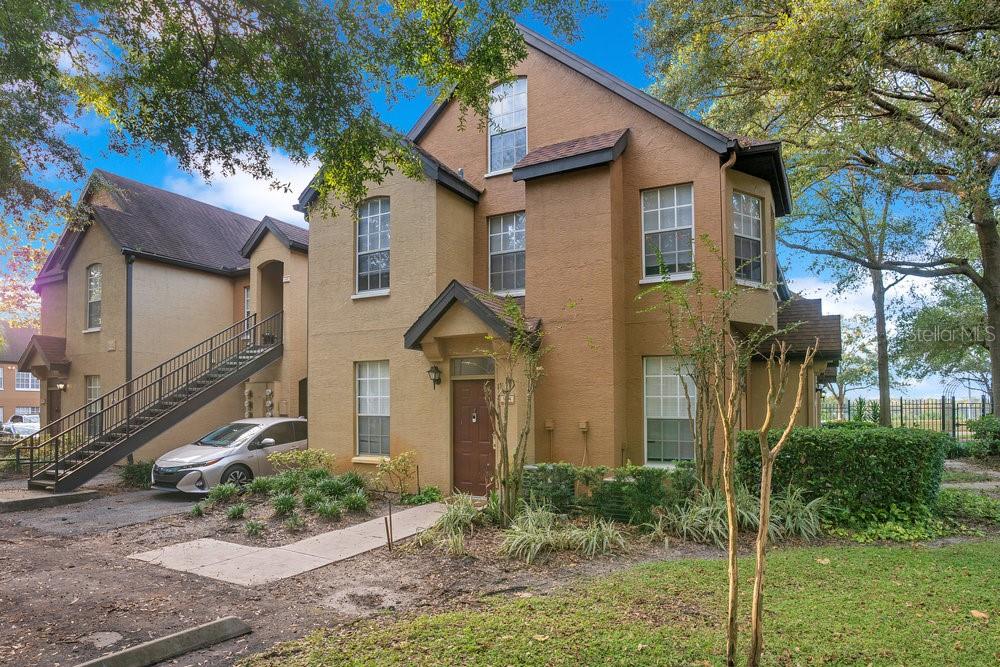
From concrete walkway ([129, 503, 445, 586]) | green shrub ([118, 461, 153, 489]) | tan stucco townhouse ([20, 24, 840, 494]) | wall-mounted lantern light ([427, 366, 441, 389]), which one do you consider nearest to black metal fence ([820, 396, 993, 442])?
tan stucco townhouse ([20, 24, 840, 494])

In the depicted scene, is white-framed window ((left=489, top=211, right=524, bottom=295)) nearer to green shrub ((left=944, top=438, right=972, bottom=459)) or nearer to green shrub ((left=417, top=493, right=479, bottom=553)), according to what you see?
green shrub ((left=417, top=493, right=479, bottom=553))

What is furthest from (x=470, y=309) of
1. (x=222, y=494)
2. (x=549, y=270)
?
(x=222, y=494)

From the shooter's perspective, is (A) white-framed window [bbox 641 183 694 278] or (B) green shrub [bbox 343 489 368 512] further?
(A) white-framed window [bbox 641 183 694 278]

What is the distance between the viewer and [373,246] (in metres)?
13.5

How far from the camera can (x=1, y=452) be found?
62.0 feet

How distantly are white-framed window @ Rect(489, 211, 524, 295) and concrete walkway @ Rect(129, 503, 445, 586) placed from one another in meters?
5.35

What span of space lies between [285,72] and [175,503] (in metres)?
9.06

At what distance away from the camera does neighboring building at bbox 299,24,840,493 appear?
11102mm

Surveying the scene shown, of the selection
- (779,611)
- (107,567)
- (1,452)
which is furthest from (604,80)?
(1,452)

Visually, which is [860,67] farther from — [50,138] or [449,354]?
[50,138]

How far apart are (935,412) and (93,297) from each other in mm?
33144

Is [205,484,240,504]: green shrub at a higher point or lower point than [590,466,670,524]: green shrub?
lower

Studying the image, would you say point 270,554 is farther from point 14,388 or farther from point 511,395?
point 14,388

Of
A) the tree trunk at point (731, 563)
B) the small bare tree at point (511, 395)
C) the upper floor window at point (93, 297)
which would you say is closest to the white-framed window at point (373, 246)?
the small bare tree at point (511, 395)
